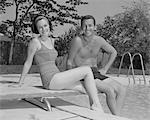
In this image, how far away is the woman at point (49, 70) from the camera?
10.5ft

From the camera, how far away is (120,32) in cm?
2169

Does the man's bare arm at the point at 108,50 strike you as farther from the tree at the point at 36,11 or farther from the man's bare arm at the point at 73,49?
the tree at the point at 36,11

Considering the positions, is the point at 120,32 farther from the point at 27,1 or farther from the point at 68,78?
the point at 68,78

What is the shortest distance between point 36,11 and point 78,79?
50.4 ft

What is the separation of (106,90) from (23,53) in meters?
14.5

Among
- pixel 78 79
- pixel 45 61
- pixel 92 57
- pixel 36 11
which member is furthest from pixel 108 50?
pixel 36 11

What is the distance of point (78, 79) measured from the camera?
3.29 m

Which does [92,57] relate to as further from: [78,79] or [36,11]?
[36,11]

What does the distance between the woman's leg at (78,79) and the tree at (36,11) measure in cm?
1467

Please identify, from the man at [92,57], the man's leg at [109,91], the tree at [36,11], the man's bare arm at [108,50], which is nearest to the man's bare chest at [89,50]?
the man at [92,57]

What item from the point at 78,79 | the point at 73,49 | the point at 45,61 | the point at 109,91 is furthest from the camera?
the point at 73,49

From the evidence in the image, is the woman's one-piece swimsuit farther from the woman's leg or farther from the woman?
the woman's leg

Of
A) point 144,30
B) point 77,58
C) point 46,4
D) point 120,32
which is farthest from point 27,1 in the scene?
point 77,58

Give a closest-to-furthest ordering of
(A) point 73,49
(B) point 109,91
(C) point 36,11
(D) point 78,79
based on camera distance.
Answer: (D) point 78,79 → (B) point 109,91 → (A) point 73,49 → (C) point 36,11
